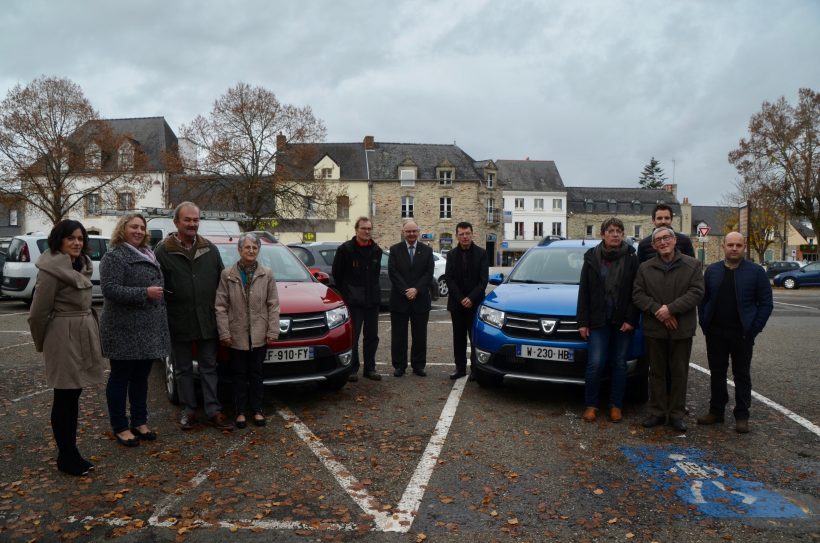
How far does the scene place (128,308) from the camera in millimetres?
4840

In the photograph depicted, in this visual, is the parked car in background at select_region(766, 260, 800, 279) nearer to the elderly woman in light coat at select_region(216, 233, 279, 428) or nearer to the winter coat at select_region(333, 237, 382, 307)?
the winter coat at select_region(333, 237, 382, 307)

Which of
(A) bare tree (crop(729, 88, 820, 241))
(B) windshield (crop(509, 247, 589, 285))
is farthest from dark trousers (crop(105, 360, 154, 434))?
(A) bare tree (crop(729, 88, 820, 241))

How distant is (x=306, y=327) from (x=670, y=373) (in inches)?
140

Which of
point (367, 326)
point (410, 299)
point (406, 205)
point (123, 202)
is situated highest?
point (406, 205)

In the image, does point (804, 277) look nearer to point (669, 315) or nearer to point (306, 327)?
point (669, 315)

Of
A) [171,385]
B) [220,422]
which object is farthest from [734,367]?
[171,385]

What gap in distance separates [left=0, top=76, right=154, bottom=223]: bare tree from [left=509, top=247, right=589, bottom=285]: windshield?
30518 millimetres

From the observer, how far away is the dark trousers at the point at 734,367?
214 inches

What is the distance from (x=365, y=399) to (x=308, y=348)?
1055mm

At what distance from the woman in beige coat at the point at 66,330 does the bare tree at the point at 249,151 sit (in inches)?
1216

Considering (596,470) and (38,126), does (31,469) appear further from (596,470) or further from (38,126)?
(38,126)

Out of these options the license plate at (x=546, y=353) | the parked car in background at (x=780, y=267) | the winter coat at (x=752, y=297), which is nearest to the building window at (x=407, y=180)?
the parked car in background at (x=780, y=267)


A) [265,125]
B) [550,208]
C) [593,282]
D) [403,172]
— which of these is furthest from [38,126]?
[550,208]

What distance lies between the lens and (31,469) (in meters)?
4.50
